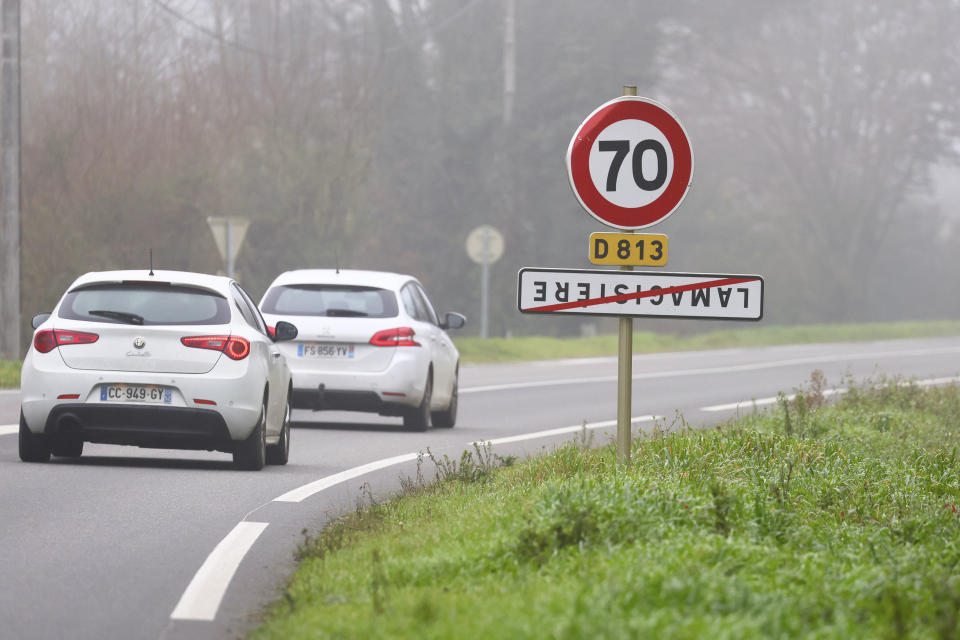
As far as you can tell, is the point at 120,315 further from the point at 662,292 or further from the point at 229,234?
the point at 229,234

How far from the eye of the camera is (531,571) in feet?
23.2

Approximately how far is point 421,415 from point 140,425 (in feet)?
17.6

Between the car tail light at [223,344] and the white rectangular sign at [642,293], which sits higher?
the white rectangular sign at [642,293]

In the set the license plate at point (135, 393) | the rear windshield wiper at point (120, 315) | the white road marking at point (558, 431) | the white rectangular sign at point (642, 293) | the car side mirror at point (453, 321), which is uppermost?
the white rectangular sign at point (642, 293)

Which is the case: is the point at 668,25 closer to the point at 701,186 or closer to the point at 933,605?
the point at 701,186

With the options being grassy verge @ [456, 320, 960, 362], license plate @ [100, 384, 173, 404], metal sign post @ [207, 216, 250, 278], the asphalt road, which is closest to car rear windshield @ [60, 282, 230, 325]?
license plate @ [100, 384, 173, 404]

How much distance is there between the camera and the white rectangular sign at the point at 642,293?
905 centimetres

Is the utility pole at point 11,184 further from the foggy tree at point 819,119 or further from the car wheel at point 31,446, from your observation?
the foggy tree at point 819,119

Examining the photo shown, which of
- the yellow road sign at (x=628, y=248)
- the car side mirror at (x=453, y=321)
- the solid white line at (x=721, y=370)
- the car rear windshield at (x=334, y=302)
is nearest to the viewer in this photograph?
the yellow road sign at (x=628, y=248)

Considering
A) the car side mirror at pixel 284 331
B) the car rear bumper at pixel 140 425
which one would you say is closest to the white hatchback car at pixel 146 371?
the car rear bumper at pixel 140 425

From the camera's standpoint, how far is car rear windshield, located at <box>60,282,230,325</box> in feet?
42.2

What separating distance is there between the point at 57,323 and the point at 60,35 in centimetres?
2621

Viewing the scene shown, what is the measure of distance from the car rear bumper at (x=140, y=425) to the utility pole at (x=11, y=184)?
12.9 metres

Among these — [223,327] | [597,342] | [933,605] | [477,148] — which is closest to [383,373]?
[223,327]
